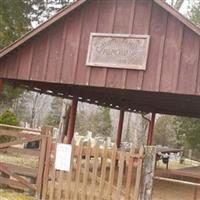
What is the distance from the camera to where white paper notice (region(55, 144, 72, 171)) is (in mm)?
9867

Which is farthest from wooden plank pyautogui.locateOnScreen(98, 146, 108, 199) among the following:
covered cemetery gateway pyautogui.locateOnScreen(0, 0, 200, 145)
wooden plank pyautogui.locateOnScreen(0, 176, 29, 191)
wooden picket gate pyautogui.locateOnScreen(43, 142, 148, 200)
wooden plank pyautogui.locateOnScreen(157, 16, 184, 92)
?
wooden plank pyautogui.locateOnScreen(0, 176, 29, 191)

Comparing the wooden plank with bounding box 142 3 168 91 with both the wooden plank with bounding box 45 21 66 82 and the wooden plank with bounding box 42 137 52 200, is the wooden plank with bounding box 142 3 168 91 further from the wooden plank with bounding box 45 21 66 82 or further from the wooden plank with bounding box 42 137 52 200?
the wooden plank with bounding box 42 137 52 200

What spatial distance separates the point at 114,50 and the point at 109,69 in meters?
0.51

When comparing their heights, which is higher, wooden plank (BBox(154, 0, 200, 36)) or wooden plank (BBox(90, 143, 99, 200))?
wooden plank (BBox(154, 0, 200, 36))

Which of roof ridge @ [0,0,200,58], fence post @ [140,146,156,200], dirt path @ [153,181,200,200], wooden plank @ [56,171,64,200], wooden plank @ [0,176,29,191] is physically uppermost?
roof ridge @ [0,0,200,58]

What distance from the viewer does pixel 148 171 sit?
9.11m

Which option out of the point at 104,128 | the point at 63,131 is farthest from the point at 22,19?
the point at 104,128

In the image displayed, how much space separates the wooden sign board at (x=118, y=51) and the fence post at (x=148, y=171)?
2482 millimetres

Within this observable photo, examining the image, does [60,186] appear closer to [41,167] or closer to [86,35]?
[41,167]

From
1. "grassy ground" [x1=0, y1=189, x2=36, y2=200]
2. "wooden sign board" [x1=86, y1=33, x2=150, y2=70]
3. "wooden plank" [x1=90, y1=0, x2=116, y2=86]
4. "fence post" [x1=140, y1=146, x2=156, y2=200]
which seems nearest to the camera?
"fence post" [x1=140, y1=146, x2=156, y2=200]

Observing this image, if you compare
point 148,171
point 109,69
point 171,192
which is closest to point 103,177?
point 148,171

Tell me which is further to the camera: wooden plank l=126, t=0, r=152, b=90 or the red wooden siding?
wooden plank l=126, t=0, r=152, b=90

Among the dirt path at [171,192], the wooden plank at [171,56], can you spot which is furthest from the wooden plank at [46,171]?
the dirt path at [171,192]

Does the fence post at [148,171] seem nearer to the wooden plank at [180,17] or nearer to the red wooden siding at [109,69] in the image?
the red wooden siding at [109,69]
